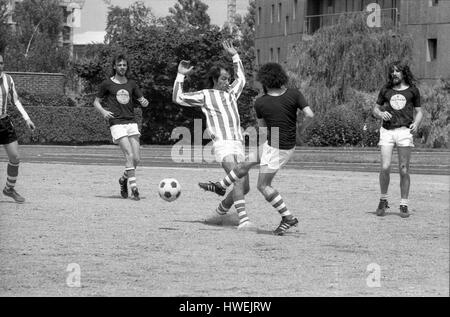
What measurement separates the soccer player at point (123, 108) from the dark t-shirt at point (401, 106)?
359 centimetres

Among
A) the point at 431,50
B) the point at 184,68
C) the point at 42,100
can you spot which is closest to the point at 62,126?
the point at 42,100

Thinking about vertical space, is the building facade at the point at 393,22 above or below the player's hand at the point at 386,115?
above

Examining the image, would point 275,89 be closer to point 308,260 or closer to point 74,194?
point 308,260

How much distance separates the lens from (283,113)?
1195 cm

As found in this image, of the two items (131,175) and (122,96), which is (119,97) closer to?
(122,96)

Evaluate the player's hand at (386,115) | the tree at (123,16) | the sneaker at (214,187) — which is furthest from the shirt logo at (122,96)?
the tree at (123,16)

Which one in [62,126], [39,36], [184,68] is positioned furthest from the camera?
[39,36]

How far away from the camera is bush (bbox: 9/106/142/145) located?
41844 millimetres

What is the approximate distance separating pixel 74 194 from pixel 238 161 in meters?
4.69

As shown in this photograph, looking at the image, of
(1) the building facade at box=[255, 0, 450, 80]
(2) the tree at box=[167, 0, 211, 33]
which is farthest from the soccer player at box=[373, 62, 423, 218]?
(2) the tree at box=[167, 0, 211, 33]

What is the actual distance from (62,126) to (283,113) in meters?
31.3

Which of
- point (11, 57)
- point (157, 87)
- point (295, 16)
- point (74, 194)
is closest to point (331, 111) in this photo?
point (157, 87)

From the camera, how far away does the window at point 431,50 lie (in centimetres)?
5272

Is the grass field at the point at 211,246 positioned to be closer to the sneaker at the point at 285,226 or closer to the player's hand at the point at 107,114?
the sneaker at the point at 285,226
